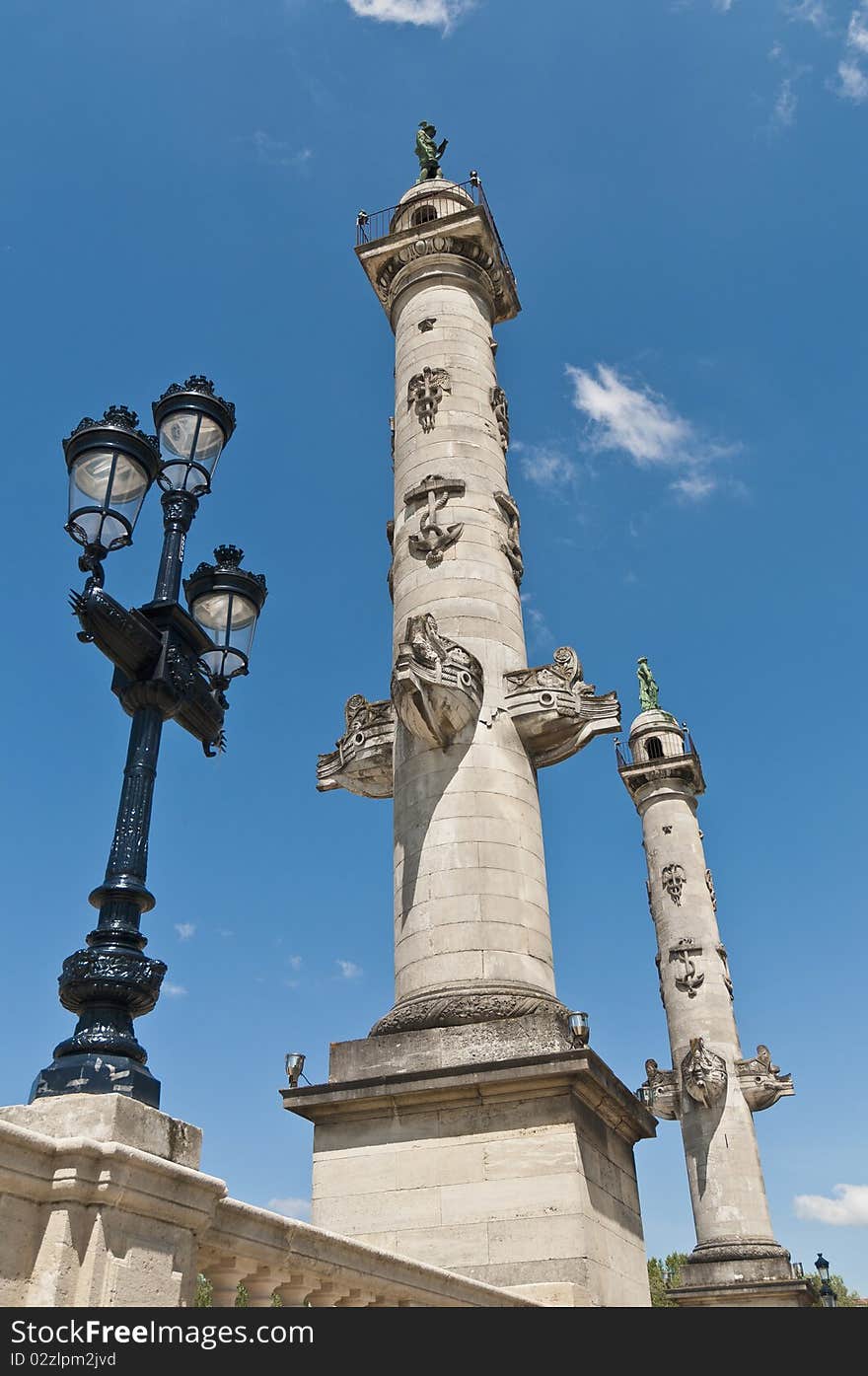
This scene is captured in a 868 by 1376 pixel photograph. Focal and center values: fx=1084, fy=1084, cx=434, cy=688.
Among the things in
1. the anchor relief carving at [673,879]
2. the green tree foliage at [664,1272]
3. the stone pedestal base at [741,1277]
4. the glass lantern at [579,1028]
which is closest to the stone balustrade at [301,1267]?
the glass lantern at [579,1028]

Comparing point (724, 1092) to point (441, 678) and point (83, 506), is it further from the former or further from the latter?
point (83, 506)

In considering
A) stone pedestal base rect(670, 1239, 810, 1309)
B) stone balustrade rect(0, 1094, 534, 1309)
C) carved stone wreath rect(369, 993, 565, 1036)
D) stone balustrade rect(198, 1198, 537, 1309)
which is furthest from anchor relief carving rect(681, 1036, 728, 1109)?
stone balustrade rect(0, 1094, 534, 1309)

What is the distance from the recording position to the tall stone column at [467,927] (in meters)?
10.5

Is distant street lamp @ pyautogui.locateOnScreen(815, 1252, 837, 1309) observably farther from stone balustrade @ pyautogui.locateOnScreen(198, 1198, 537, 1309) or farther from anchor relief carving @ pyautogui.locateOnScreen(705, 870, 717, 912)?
stone balustrade @ pyautogui.locateOnScreen(198, 1198, 537, 1309)

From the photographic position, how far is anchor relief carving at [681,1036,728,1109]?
3155 cm

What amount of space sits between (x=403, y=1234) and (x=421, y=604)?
309 inches

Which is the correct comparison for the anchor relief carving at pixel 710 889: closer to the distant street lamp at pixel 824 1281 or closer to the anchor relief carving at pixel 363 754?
the distant street lamp at pixel 824 1281

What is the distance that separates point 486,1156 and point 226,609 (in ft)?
20.2

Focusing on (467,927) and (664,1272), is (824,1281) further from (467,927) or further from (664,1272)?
(664,1272)

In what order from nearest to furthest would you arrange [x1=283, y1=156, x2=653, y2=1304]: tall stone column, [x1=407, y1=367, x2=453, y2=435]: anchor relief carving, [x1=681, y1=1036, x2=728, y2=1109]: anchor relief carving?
1. [x1=283, y1=156, x2=653, y2=1304]: tall stone column
2. [x1=407, y1=367, x2=453, y2=435]: anchor relief carving
3. [x1=681, y1=1036, x2=728, y2=1109]: anchor relief carving

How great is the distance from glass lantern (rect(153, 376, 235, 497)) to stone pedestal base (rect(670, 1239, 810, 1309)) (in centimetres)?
2785
